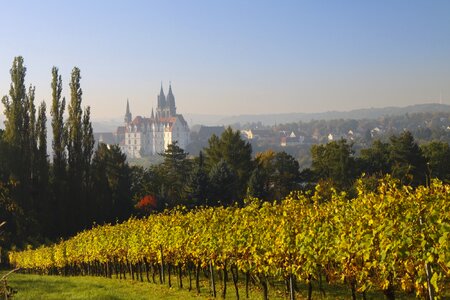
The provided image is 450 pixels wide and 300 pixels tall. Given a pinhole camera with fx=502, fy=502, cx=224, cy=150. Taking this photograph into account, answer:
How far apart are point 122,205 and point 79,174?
350 inches

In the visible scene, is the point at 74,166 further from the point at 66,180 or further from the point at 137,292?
the point at 137,292

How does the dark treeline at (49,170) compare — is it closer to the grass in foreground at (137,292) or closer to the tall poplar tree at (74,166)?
the tall poplar tree at (74,166)

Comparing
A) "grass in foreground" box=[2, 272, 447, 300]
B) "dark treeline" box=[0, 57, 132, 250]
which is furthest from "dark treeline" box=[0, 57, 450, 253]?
"grass in foreground" box=[2, 272, 447, 300]

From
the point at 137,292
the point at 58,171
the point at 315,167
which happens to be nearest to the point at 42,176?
the point at 58,171

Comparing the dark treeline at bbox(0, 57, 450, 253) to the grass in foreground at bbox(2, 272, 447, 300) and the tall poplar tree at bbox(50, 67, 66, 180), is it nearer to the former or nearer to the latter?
the tall poplar tree at bbox(50, 67, 66, 180)

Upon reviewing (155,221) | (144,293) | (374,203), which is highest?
(374,203)

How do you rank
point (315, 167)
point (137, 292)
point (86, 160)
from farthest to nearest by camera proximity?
point (315, 167) < point (86, 160) < point (137, 292)

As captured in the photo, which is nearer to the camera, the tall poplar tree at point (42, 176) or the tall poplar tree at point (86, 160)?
the tall poplar tree at point (42, 176)

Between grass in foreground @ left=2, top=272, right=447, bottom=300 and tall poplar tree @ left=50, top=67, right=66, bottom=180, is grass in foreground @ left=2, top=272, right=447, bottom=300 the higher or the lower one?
the lower one

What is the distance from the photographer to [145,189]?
7281cm

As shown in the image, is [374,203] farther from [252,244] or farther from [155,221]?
[155,221]

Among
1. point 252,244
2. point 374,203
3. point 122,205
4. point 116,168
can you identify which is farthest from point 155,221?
point 116,168

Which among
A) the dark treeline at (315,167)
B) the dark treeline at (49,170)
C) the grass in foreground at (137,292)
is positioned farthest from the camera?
the dark treeline at (315,167)

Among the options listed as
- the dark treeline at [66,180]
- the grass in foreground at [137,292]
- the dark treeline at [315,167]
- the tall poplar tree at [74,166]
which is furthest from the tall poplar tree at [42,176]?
the grass in foreground at [137,292]
